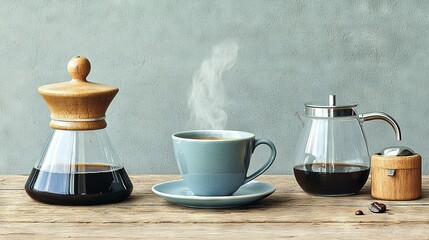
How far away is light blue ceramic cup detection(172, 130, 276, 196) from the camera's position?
121cm

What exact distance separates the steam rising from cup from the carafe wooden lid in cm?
61

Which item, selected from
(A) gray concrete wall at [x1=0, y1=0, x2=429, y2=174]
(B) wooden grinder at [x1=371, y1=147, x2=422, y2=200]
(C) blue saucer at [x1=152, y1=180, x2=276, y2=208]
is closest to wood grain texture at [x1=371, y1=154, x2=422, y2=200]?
(B) wooden grinder at [x1=371, y1=147, x2=422, y2=200]

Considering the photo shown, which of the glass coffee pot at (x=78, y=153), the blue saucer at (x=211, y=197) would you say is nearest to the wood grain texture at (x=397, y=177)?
the blue saucer at (x=211, y=197)

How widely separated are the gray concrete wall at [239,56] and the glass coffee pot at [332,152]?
0.53 m

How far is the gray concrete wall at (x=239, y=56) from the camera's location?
6.04 feet

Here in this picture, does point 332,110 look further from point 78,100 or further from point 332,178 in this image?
point 78,100

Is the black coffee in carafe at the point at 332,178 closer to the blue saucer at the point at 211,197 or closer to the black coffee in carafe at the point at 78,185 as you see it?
the blue saucer at the point at 211,197

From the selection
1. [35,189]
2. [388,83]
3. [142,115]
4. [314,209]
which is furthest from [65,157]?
[388,83]

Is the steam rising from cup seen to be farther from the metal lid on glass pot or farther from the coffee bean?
the coffee bean

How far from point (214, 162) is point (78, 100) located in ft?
0.78

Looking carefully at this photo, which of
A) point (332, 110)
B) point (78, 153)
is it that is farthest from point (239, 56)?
point (78, 153)

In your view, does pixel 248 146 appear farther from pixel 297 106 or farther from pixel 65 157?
pixel 297 106

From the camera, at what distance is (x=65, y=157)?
4.15 feet

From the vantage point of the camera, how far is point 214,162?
1.22 metres
